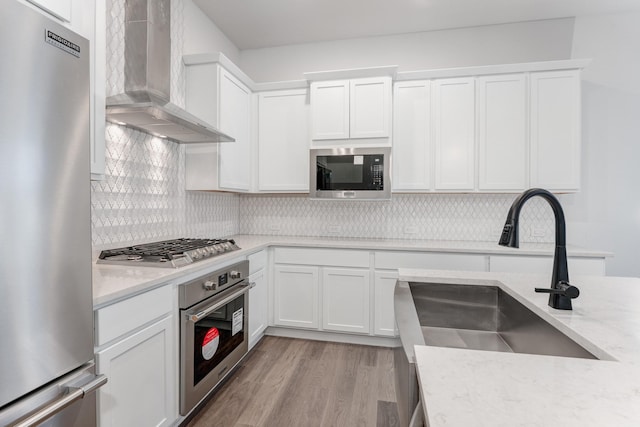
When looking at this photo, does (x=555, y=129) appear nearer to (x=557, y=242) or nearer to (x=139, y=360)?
(x=557, y=242)

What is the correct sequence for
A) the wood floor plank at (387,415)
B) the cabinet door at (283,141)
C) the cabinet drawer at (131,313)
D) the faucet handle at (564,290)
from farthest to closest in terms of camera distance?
the cabinet door at (283,141)
the wood floor plank at (387,415)
the cabinet drawer at (131,313)
the faucet handle at (564,290)

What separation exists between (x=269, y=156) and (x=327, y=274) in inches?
52.0

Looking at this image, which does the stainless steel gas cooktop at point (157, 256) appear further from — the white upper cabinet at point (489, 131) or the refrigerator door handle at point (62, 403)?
the white upper cabinet at point (489, 131)

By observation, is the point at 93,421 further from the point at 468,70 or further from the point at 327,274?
the point at 468,70

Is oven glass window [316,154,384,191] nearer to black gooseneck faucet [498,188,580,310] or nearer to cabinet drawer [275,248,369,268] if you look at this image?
cabinet drawer [275,248,369,268]

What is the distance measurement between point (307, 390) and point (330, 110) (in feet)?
7.68

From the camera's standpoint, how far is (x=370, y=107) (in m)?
3.00

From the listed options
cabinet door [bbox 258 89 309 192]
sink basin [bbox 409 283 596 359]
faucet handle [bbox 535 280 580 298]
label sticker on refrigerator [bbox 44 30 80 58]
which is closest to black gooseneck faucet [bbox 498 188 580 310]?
faucet handle [bbox 535 280 580 298]

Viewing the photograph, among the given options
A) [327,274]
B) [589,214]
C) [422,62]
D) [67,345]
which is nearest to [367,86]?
[422,62]

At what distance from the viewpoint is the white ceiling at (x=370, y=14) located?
2.83 metres

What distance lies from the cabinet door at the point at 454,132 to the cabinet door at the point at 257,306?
1805 mm

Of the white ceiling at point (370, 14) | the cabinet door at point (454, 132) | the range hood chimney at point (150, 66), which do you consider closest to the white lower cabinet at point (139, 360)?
the range hood chimney at point (150, 66)

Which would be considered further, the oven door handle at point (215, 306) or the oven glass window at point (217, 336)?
the oven glass window at point (217, 336)

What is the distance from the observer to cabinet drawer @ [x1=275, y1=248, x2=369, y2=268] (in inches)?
114
